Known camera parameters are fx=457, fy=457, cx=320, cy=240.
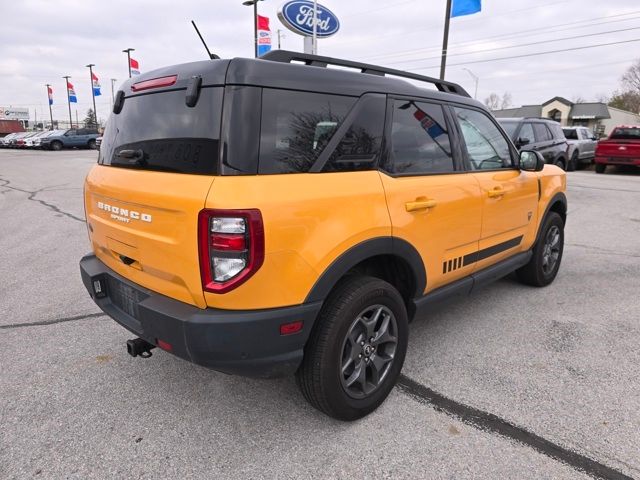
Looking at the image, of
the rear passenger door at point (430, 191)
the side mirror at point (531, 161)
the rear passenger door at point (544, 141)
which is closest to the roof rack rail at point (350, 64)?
the rear passenger door at point (430, 191)

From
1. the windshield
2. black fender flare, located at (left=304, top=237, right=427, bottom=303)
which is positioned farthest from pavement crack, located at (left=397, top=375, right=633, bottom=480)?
the windshield

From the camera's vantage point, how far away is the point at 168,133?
2.35m

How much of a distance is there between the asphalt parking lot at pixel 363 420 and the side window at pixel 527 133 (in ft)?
24.6

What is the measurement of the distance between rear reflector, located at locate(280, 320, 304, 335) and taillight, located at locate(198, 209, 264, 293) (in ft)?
1.03

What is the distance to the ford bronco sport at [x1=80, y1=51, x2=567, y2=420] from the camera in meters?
2.07

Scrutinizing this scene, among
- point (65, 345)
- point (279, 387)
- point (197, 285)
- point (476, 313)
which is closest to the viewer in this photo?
point (197, 285)

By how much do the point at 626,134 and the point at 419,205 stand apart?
669 inches

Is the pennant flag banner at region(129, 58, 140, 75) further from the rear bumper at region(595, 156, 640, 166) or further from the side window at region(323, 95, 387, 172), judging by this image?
the side window at region(323, 95, 387, 172)

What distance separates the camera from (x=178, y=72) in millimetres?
2377

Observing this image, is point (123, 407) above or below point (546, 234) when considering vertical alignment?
below

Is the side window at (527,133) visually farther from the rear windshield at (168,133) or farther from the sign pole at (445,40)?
the rear windshield at (168,133)

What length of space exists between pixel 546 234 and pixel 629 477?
9.24ft

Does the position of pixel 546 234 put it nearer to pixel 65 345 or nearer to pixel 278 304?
pixel 278 304

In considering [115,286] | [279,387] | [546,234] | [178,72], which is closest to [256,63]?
[178,72]
